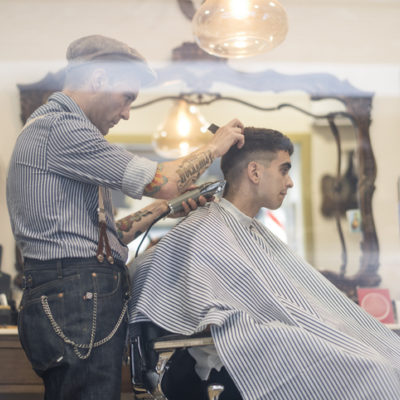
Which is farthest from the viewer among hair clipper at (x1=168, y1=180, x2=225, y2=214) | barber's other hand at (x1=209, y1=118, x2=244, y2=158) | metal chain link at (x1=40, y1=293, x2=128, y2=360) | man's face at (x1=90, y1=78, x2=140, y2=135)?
hair clipper at (x1=168, y1=180, x2=225, y2=214)

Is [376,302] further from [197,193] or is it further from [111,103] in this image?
[111,103]

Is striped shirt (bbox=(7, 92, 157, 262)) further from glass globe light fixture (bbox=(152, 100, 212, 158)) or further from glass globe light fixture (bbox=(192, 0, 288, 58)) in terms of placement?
glass globe light fixture (bbox=(152, 100, 212, 158))

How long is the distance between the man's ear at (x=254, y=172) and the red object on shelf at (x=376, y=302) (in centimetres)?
135

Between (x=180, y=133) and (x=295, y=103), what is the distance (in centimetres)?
76

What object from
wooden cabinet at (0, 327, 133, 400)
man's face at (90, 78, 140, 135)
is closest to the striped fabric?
man's face at (90, 78, 140, 135)

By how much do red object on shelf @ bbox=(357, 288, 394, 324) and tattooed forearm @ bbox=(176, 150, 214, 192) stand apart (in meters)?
1.77

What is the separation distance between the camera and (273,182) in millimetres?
2383

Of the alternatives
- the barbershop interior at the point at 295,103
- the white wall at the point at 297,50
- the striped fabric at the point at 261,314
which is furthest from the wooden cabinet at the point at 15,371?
the striped fabric at the point at 261,314

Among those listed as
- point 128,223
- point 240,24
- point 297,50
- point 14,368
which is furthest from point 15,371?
point 297,50

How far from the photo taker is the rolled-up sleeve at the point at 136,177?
1.74 meters

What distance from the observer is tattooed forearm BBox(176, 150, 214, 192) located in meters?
1.89

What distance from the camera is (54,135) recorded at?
5.68 feet

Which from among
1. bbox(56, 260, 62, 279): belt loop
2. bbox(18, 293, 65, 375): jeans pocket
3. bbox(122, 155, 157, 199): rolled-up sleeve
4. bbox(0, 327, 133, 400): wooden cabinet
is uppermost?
bbox(122, 155, 157, 199): rolled-up sleeve

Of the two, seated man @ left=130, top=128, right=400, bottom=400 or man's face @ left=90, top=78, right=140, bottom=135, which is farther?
man's face @ left=90, top=78, right=140, bottom=135
